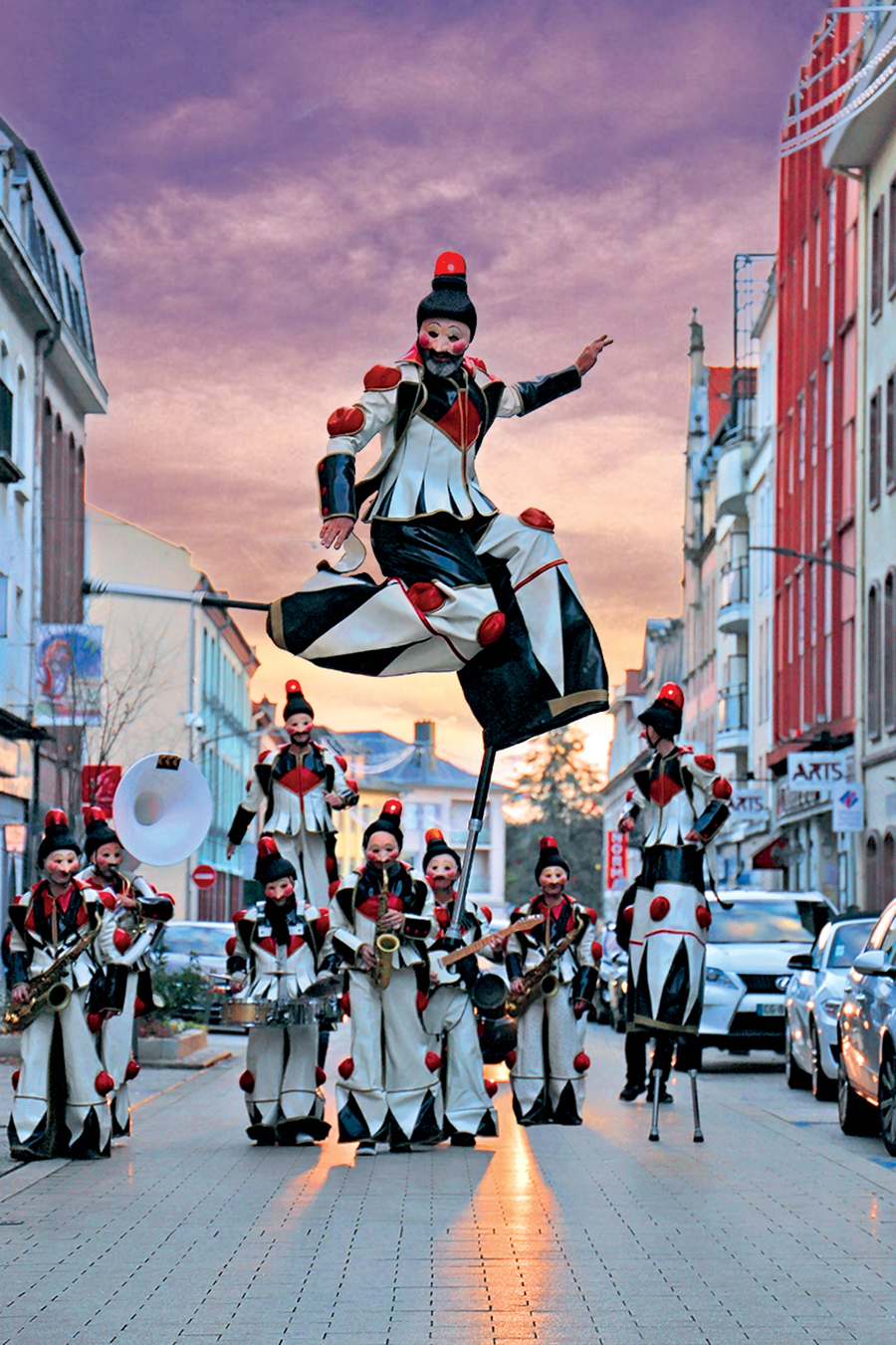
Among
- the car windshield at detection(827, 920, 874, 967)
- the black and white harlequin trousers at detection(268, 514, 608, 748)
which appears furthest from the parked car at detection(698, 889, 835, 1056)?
→ the black and white harlequin trousers at detection(268, 514, 608, 748)

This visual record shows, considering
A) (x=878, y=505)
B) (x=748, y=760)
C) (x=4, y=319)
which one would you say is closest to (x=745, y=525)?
(x=748, y=760)

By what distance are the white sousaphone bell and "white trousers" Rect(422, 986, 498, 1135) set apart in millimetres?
Result: 1987

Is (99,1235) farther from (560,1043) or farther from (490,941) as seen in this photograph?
(560,1043)

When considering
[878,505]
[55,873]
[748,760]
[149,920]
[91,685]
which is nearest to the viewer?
[55,873]

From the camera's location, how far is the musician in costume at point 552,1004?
14.5 meters

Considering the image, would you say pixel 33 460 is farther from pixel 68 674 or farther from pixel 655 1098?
pixel 655 1098

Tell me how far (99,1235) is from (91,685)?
23.4 m

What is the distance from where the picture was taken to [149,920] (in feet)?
44.8

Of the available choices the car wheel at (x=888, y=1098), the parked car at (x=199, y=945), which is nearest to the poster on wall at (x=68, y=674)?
the parked car at (x=199, y=945)

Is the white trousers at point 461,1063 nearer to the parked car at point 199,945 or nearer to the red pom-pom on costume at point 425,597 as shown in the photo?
the red pom-pom on costume at point 425,597

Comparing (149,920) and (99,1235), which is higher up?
(149,920)

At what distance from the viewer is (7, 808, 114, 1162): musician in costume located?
12.6m

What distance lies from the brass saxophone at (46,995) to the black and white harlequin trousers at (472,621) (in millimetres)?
3853

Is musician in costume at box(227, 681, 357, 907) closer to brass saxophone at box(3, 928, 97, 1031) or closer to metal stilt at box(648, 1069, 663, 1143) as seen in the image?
brass saxophone at box(3, 928, 97, 1031)
